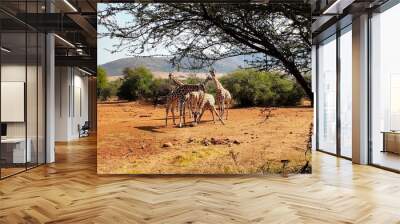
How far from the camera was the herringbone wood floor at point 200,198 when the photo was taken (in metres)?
4.11

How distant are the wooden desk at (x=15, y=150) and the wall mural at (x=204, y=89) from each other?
148 centimetres

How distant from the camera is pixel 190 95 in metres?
6.78

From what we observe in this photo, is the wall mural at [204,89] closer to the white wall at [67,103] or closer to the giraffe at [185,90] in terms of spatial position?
the giraffe at [185,90]

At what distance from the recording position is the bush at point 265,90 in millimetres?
6820

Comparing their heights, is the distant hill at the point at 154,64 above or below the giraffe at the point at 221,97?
above

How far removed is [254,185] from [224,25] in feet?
8.90

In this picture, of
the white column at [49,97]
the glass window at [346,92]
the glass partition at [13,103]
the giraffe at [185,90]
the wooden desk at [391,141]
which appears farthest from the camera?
the glass window at [346,92]

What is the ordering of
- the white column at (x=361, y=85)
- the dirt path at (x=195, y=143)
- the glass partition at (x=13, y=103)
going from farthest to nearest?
the white column at (x=361, y=85) < the dirt path at (x=195, y=143) < the glass partition at (x=13, y=103)

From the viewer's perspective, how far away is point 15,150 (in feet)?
22.7

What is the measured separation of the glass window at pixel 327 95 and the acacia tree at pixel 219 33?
11.1 ft

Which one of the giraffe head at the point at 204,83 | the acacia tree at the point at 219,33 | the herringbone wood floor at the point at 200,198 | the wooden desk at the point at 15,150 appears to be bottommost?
the herringbone wood floor at the point at 200,198

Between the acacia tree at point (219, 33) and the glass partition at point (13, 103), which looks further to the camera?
the acacia tree at point (219, 33)

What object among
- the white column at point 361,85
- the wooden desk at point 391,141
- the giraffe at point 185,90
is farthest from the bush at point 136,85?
the wooden desk at point 391,141

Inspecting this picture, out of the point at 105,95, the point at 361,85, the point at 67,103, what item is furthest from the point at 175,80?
the point at 67,103
